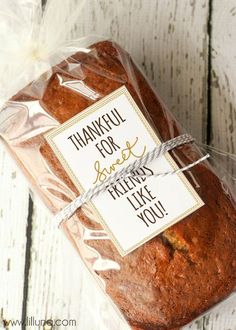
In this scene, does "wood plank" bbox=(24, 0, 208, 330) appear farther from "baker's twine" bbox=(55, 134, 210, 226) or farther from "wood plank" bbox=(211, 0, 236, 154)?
"baker's twine" bbox=(55, 134, 210, 226)

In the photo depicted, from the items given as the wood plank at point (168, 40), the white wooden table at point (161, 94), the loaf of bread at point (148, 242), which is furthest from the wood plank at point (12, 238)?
the wood plank at point (168, 40)

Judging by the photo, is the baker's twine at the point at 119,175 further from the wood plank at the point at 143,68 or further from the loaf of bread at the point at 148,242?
the wood plank at the point at 143,68

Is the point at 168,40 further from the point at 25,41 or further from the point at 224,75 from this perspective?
the point at 25,41

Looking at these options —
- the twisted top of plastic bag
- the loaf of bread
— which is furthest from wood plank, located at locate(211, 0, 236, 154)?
the twisted top of plastic bag

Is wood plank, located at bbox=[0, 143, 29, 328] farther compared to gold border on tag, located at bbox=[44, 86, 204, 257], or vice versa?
wood plank, located at bbox=[0, 143, 29, 328]

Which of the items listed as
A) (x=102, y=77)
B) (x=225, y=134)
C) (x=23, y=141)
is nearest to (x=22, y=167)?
(x=23, y=141)

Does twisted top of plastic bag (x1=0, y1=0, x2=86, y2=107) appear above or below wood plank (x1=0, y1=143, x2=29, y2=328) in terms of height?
above

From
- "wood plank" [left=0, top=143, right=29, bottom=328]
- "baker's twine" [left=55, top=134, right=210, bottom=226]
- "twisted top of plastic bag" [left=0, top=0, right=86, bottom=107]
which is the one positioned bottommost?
"wood plank" [left=0, top=143, right=29, bottom=328]
